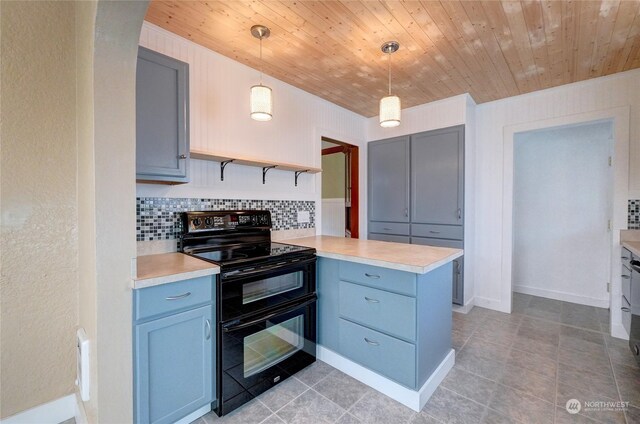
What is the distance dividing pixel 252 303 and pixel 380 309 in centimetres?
82

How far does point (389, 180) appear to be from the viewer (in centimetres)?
375

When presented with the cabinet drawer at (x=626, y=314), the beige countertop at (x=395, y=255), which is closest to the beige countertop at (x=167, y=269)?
the beige countertop at (x=395, y=255)

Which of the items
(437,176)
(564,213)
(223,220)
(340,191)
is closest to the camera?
(223,220)

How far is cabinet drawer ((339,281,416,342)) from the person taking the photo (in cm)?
170

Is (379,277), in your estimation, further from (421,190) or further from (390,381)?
(421,190)

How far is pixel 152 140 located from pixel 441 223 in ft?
9.80

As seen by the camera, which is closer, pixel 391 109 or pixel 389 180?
pixel 391 109

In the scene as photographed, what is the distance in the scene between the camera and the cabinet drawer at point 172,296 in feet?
4.45

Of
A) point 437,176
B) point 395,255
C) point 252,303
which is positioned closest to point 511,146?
point 437,176

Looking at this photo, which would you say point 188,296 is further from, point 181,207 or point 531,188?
point 531,188

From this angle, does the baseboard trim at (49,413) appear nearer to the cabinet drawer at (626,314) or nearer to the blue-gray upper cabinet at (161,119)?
the blue-gray upper cabinet at (161,119)

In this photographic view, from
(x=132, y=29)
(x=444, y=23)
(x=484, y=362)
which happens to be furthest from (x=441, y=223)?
(x=132, y=29)

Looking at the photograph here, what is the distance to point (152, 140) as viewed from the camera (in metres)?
1.69

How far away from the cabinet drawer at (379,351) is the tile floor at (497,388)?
0.17m
